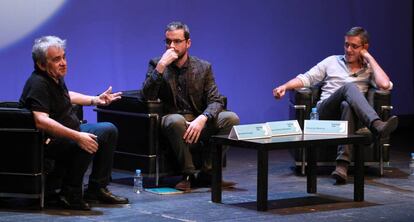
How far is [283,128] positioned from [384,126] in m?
0.94

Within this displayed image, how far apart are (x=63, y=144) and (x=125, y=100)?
0.92 metres

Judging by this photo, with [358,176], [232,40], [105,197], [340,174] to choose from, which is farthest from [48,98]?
[232,40]

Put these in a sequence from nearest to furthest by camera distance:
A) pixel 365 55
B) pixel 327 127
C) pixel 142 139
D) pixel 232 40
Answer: pixel 327 127 < pixel 142 139 < pixel 365 55 < pixel 232 40

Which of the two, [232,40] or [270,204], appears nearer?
[270,204]

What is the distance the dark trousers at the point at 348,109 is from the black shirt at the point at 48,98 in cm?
197

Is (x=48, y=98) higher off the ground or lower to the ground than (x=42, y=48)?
lower

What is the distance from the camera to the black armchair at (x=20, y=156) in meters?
5.09

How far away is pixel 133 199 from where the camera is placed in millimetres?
5555

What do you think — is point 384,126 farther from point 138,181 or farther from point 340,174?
point 138,181

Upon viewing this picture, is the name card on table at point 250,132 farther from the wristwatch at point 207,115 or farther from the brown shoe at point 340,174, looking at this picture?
the brown shoe at point 340,174

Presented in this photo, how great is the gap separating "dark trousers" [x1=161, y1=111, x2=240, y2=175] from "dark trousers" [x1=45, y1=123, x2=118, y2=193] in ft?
1.70

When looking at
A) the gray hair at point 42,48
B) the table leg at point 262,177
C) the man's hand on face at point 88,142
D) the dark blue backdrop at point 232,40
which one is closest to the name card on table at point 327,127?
the table leg at point 262,177

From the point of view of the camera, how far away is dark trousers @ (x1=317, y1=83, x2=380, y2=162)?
6156mm

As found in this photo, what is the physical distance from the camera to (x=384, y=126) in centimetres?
604
